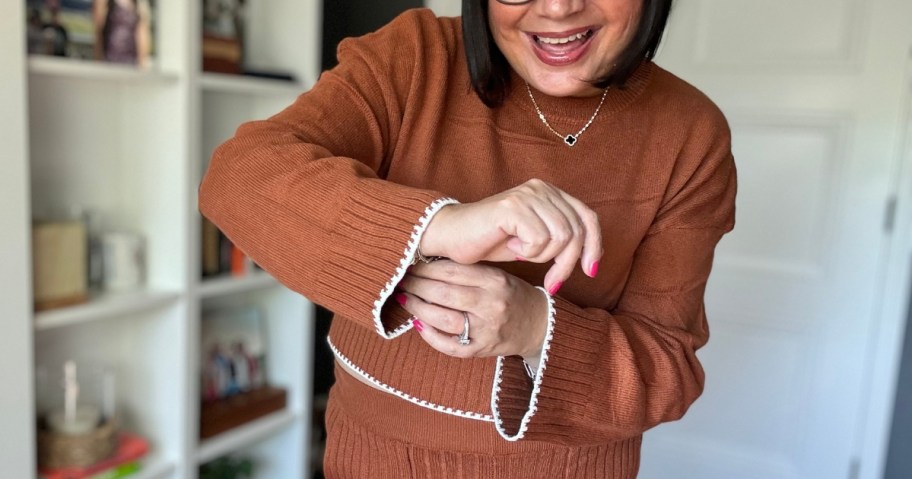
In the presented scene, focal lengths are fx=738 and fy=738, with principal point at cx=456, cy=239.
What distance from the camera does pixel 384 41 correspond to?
30.5 inches

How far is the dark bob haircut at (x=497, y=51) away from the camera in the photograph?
2.49ft

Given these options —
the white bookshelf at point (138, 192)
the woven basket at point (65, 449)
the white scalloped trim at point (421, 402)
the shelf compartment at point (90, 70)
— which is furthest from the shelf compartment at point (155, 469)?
the white scalloped trim at point (421, 402)

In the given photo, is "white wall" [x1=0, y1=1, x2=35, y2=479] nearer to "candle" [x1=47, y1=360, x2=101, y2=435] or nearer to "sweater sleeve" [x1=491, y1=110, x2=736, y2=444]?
"candle" [x1=47, y1=360, x2=101, y2=435]

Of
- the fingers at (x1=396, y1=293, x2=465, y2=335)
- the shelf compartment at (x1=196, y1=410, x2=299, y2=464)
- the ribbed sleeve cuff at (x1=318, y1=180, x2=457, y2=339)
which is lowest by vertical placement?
the shelf compartment at (x1=196, y1=410, x2=299, y2=464)

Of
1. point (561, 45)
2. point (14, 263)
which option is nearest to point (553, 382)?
point (561, 45)

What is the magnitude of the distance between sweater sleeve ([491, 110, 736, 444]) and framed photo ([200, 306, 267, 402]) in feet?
4.67

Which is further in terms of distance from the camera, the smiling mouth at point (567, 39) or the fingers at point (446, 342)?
the smiling mouth at point (567, 39)

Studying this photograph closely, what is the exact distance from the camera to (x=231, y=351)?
202 cm

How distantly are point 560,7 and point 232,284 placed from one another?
4.56ft

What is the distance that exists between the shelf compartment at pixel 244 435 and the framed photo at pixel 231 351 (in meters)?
0.10

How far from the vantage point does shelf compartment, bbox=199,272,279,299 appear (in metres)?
1.82

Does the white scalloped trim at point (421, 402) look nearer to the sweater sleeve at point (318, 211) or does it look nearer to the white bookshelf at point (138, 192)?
the sweater sleeve at point (318, 211)

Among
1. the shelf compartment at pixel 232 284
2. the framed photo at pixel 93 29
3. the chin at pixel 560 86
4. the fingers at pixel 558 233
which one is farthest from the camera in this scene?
the shelf compartment at pixel 232 284

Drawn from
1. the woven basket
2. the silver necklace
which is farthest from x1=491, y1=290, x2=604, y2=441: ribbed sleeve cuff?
the woven basket
